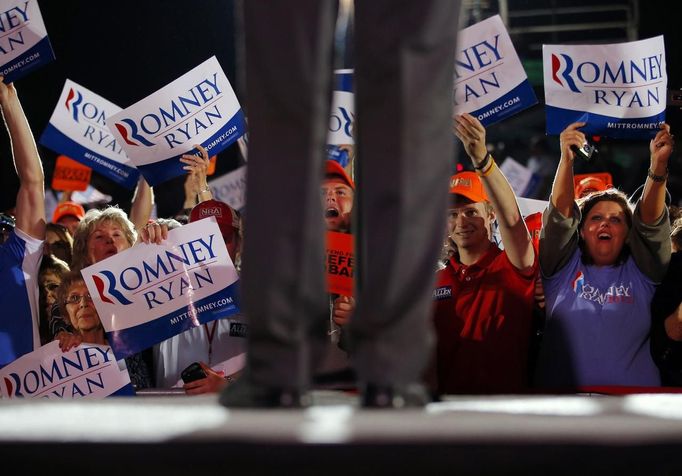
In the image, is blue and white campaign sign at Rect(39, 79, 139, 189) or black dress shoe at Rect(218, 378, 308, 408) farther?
blue and white campaign sign at Rect(39, 79, 139, 189)

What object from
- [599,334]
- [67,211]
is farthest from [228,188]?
[599,334]

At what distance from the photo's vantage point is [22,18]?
3.84 meters

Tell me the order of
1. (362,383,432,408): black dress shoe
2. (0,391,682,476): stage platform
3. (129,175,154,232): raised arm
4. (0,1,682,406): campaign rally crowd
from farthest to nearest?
(129,175,154,232): raised arm → (0,1,682,406): campaign rally crowd → (362,383,432,408): black dress shoe → (0,391,682,476): stage platform

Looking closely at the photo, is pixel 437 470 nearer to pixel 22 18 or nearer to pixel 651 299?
pixel 651 299

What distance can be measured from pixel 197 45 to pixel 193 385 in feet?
15.7

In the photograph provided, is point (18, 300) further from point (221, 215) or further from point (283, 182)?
point (283, 182)

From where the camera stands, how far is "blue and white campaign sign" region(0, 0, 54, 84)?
3.79m

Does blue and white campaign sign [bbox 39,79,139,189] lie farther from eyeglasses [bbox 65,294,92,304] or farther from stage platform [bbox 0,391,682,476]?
stage platform [bbox 0,391,682,476]

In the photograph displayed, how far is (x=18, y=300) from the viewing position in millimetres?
3398

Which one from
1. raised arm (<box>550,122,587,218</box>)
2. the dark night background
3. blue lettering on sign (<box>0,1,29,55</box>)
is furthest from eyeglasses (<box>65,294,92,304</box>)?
the dark night background

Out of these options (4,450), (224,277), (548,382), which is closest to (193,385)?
(224,277)

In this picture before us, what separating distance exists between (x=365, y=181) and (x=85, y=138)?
3766mm

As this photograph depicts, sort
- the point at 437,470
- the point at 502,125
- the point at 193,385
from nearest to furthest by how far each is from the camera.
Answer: the point at 437,470
the point at 193,385
the point at 502,125

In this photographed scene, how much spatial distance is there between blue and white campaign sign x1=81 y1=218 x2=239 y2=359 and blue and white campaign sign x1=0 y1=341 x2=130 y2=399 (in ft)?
0.24
